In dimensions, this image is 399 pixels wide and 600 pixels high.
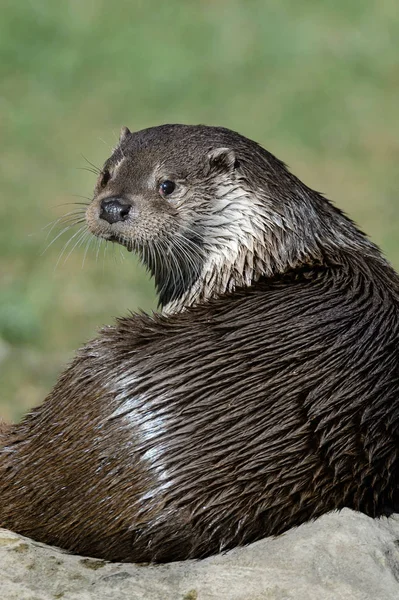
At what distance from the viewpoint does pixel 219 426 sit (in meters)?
2.89

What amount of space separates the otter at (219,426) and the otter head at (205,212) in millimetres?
154

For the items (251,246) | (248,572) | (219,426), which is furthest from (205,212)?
(248,572)

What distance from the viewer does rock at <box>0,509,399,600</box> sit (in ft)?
8.98

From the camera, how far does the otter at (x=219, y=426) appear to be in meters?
2.86

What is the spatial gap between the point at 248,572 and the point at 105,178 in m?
1.52

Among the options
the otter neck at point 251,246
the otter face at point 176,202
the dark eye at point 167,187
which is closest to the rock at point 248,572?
the otter neck at point 251,246

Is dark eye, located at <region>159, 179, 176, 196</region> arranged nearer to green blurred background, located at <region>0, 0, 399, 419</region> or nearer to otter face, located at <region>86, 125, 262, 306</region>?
otter face, located at <region>86, 125, 262, 306</region>

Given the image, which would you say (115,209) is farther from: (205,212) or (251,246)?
(251,246)

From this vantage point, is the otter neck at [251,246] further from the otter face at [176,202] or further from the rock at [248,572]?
the rock at [248,572]

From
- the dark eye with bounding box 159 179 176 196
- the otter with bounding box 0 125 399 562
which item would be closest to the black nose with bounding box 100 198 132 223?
the dark eye with bounding box 159 179 176 196

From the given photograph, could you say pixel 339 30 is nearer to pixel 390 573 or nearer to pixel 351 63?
pixel 351 63

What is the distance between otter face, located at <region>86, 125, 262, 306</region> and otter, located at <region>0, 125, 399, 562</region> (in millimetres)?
279

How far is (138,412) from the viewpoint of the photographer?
9.59 ft

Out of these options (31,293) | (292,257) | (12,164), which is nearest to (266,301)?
(292,257)
